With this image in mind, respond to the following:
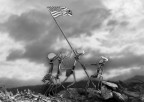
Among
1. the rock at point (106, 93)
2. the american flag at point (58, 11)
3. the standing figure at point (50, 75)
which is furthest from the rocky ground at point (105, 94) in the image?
the american flag at point (58, 11)

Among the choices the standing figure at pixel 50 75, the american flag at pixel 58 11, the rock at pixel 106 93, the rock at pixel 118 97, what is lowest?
the rock at pixel 118 97

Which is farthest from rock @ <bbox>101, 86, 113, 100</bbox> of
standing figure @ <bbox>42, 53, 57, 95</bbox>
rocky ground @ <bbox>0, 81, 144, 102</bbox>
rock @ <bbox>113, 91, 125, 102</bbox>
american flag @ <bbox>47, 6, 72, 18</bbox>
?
american flag @ <bbox>47, 6, 72, 18</bbox>

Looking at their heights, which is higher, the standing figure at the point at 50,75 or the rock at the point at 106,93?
the standing figure at the point at 50,75

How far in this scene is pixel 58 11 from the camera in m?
28.4

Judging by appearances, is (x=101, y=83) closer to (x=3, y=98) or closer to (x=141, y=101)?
(x=141, y=101)

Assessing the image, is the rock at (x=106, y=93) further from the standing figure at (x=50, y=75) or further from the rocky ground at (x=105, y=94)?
the standing figure at (x=50, y=75)

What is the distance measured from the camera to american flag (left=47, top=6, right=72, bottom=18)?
91.8ft

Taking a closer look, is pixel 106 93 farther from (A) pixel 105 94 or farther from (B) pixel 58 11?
(B) pixel 58 11

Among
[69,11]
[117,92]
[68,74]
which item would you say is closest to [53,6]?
[69,11]

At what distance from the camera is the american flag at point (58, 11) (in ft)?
91.8

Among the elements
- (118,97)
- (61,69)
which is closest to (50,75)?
(61,69)

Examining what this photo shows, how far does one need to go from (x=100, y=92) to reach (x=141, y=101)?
12.0 feet

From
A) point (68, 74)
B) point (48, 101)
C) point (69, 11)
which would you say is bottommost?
point (48, 101)

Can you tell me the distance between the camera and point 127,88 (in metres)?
30.1
